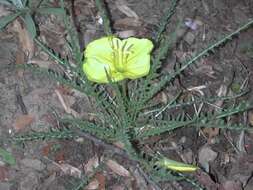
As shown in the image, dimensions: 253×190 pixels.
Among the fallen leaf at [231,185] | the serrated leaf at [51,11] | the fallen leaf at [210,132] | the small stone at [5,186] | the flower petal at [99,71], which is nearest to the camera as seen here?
the flower petal at [99,71]

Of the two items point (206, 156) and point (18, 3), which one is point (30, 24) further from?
point (206, 156)

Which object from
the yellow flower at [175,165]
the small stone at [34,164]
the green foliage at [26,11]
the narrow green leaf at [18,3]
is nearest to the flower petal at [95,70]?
the yellow flower at [175,165]

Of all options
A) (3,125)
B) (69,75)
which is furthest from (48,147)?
(69,75)

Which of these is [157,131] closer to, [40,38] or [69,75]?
[69,75]

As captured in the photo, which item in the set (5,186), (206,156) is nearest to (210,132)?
(206,156)

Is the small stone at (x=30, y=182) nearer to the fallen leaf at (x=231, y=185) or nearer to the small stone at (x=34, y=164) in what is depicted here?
the small stone at (x=34, y=164)

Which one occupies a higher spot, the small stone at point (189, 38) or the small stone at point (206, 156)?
the small stone at point (189, 38)
